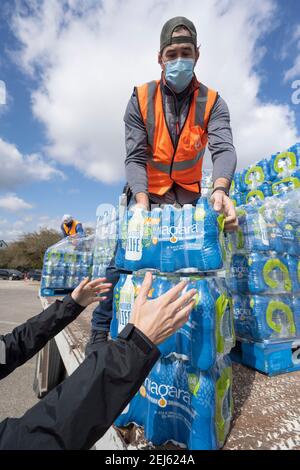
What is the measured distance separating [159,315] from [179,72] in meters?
1.48

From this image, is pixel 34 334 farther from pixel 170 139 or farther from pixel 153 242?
pixel 170 139

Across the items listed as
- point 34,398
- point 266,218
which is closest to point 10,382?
point 34,398

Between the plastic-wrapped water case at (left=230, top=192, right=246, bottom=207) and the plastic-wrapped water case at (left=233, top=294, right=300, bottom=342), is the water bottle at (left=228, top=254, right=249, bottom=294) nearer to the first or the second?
the plastic-wrapped water case at (left=233, top=294, right=300, bottom=342)

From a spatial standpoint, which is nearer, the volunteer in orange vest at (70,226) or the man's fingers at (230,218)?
the man's fingers at (230,218)

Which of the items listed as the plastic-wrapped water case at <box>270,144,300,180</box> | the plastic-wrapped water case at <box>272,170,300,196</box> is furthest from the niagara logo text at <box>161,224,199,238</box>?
the plastic-wrapped water case at <box>270,144,300,180</box>

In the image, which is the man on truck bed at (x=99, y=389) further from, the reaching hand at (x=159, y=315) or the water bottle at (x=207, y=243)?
the water bottle at (x=207, y=243)

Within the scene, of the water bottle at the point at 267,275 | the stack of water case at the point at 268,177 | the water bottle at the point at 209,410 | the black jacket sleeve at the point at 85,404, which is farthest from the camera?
the stack of water case at the point at 268,177

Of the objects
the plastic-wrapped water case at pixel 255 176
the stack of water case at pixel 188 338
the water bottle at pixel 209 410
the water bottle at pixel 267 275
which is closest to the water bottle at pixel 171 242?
the stack of water case at pixel 188 338

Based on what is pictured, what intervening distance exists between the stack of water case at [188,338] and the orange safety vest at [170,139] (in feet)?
1.90

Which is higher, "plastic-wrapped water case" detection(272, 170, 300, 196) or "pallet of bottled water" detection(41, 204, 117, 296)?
"plastic-wrapped water case" detection(272, 170, 300, 196)

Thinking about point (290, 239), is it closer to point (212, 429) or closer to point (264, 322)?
point (264, 322)

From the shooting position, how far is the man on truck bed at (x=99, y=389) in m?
0.56

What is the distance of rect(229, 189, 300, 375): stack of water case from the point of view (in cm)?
165
